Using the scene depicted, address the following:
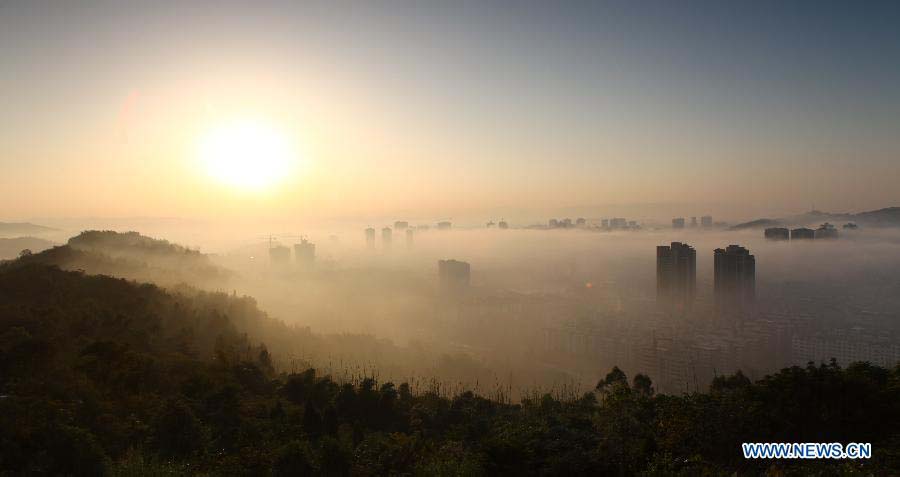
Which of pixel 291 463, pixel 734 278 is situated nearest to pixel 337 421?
pixel 291 463

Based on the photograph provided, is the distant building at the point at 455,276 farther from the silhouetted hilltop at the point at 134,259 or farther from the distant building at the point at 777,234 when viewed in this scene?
the distant building at the point at 777,234

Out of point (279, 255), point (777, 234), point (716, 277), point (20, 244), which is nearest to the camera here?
point (716, 277)

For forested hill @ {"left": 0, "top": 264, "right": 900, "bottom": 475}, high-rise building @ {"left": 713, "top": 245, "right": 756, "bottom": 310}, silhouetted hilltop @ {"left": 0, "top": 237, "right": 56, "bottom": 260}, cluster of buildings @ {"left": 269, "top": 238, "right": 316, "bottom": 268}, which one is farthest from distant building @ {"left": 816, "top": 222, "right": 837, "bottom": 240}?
silhouetted hilltop @ {"left": 0, "top": 237, "right": 56, "bottom": 260}

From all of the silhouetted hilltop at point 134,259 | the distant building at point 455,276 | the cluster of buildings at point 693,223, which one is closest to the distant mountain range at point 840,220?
the cluster of buildings at point 693,223

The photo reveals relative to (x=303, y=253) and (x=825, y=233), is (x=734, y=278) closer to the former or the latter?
(x=825, y=233)

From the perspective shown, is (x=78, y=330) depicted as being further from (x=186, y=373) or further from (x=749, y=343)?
(x=749, y=343)

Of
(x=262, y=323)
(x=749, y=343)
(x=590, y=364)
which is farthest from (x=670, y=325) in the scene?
(x=262, y=323)

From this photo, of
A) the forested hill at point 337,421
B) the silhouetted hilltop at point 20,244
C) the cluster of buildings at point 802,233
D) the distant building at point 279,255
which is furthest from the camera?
the distant building at point 279,255
